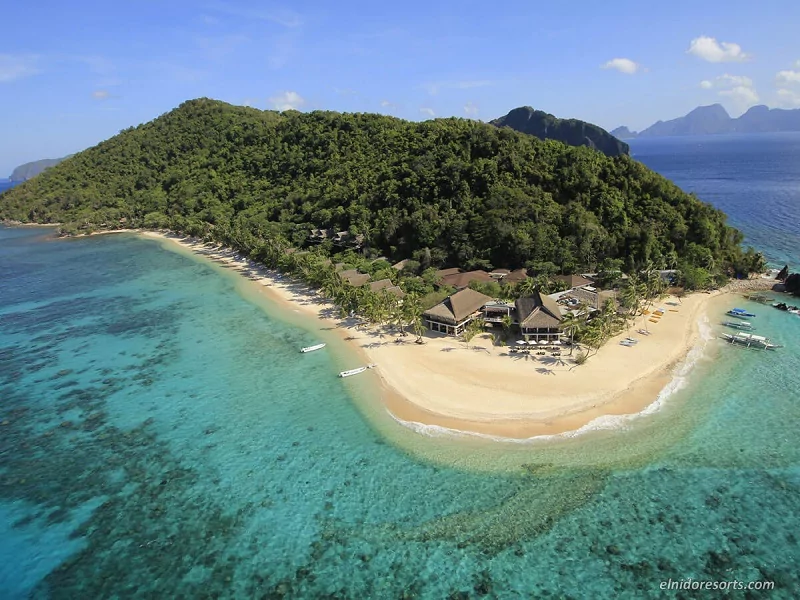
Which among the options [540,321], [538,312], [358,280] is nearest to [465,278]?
[358,280]

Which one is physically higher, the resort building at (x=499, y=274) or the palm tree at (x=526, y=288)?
the palm tree at (x=526, y=288)

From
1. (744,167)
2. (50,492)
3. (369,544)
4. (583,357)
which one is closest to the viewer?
(369,544)

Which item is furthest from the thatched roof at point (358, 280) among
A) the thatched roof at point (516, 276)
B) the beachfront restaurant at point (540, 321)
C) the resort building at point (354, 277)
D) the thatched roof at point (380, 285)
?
the beachfront restaurant at point (540, 321)

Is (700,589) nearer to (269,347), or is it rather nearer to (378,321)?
(378,321)

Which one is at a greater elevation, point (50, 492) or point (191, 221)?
point (191, 221)

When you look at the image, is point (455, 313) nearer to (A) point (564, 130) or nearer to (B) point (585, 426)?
(B) point (585, 426)

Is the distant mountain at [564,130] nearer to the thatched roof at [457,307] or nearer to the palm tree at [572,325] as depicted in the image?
the thatched roof at [457,307]

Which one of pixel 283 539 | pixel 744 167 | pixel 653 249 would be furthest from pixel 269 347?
pixel 744 167
